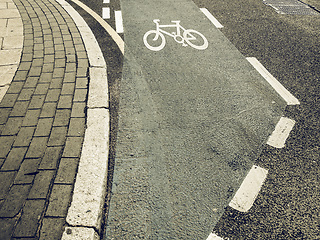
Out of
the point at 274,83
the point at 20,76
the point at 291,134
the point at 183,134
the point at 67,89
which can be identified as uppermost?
the point at 274,83

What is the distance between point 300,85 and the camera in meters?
5.30

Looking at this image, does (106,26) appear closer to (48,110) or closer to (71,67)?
(71,67)

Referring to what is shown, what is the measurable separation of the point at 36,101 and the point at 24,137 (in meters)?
0.86

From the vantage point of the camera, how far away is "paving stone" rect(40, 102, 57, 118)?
4188 mm

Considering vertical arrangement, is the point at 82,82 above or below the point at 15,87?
above

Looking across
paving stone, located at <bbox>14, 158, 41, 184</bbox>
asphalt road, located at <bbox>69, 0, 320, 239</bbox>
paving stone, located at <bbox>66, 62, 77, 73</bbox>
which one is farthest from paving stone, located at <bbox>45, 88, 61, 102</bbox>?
paving stone, located at <bbox>14, 158, 41, 184</bbox>

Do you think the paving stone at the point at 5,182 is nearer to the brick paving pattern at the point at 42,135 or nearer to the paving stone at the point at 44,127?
the brick paving pattern at the point at 42,135

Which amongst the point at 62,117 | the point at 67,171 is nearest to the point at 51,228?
the point at 67,171

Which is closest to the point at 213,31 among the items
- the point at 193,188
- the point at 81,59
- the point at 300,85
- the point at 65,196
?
the point at 300,85

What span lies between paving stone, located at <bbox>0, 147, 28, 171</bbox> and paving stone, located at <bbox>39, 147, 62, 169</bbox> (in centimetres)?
29

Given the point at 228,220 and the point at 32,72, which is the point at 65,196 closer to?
the point at 228,220

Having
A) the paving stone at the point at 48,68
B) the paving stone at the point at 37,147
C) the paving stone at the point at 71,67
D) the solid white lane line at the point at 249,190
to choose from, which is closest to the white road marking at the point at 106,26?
the paving stone at the point at 71,67

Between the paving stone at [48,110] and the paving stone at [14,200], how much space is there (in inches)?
51.6

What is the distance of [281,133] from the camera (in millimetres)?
4203
